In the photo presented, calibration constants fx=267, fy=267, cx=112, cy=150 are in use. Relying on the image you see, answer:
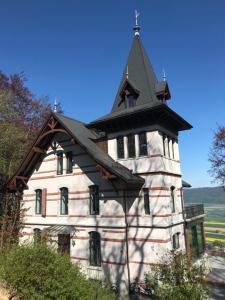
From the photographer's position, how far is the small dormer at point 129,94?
18.6 meters

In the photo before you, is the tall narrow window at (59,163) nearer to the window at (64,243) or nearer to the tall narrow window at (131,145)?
the window at (64,243)

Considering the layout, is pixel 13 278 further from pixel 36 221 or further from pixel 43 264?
pixel 36 221

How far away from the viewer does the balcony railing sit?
18.9 m

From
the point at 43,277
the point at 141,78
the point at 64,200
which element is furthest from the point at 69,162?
the point at 43,277

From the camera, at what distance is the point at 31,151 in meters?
19.7

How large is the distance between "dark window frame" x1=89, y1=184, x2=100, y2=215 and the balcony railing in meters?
6.23

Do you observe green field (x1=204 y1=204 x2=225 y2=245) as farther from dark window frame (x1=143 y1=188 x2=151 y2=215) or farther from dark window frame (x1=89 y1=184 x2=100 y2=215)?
dark window frame (x1=89 y1=184 x2=100 y2=215)

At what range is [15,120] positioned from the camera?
1034 inches

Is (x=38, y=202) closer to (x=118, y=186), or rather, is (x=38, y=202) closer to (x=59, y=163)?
(x=59, y=163)

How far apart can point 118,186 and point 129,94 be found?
6.70m

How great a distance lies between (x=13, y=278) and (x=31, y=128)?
76.3 feet

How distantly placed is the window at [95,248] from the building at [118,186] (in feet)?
0.19

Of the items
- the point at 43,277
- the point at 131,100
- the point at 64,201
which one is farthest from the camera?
the point at 64,201

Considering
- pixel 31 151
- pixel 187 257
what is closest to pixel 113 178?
pixel 187 257
